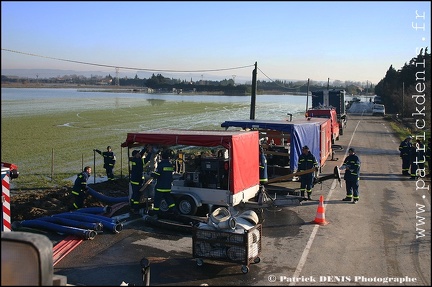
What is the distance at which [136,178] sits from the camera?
38.7ft

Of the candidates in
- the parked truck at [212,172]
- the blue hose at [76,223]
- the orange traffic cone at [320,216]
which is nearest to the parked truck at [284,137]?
the parked truck at [212,172]

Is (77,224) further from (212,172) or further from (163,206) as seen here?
(212,172)

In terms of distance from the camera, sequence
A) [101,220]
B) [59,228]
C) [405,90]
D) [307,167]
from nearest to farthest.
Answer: [59,228] < [101,220] < [307,167] < [405,90]

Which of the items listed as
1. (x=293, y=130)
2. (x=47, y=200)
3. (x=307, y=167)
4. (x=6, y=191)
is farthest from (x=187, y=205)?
(x=293, y=130)

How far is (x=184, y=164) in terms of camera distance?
13031mm

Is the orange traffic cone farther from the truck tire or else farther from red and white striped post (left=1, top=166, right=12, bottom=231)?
red and white striped post (left=1, top=166, right=12, bottom=231)

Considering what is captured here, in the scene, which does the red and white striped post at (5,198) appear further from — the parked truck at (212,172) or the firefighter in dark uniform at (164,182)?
the parked truck at (212,172)

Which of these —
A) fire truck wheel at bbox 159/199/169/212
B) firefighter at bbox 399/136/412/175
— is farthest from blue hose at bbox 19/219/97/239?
firefighter at bbox 399/136/412/175

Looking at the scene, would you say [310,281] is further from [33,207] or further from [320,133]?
[320,133]

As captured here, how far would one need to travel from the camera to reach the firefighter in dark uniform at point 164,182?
10703 mm

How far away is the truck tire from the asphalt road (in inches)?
35.4

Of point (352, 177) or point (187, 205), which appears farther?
point (352, 177)

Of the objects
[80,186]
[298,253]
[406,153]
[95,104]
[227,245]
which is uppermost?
[95,104]

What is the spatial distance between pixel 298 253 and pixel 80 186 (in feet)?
20.2
